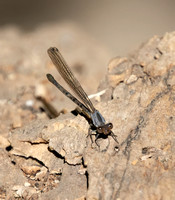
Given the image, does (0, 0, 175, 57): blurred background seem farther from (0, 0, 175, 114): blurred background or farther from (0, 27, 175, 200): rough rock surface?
(0, 27, 175, 200): rough rock surface

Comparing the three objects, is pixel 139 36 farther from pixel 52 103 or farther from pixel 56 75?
pixel 52 103

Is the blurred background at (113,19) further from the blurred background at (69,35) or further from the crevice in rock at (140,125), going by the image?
the crevice in rock at (140,125)

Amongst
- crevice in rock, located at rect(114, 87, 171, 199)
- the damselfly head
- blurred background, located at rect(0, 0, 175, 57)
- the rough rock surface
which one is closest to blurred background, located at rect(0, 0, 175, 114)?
blurred background, located at rect(0, 0, 175, 57)

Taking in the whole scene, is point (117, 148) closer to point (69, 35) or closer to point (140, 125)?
point (140, 125)

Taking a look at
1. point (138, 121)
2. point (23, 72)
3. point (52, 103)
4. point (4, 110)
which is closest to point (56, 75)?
point (23, 72)

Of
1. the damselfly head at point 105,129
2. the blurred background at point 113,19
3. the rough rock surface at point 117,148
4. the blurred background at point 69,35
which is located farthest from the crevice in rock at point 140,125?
the blurred background at point 113,19
